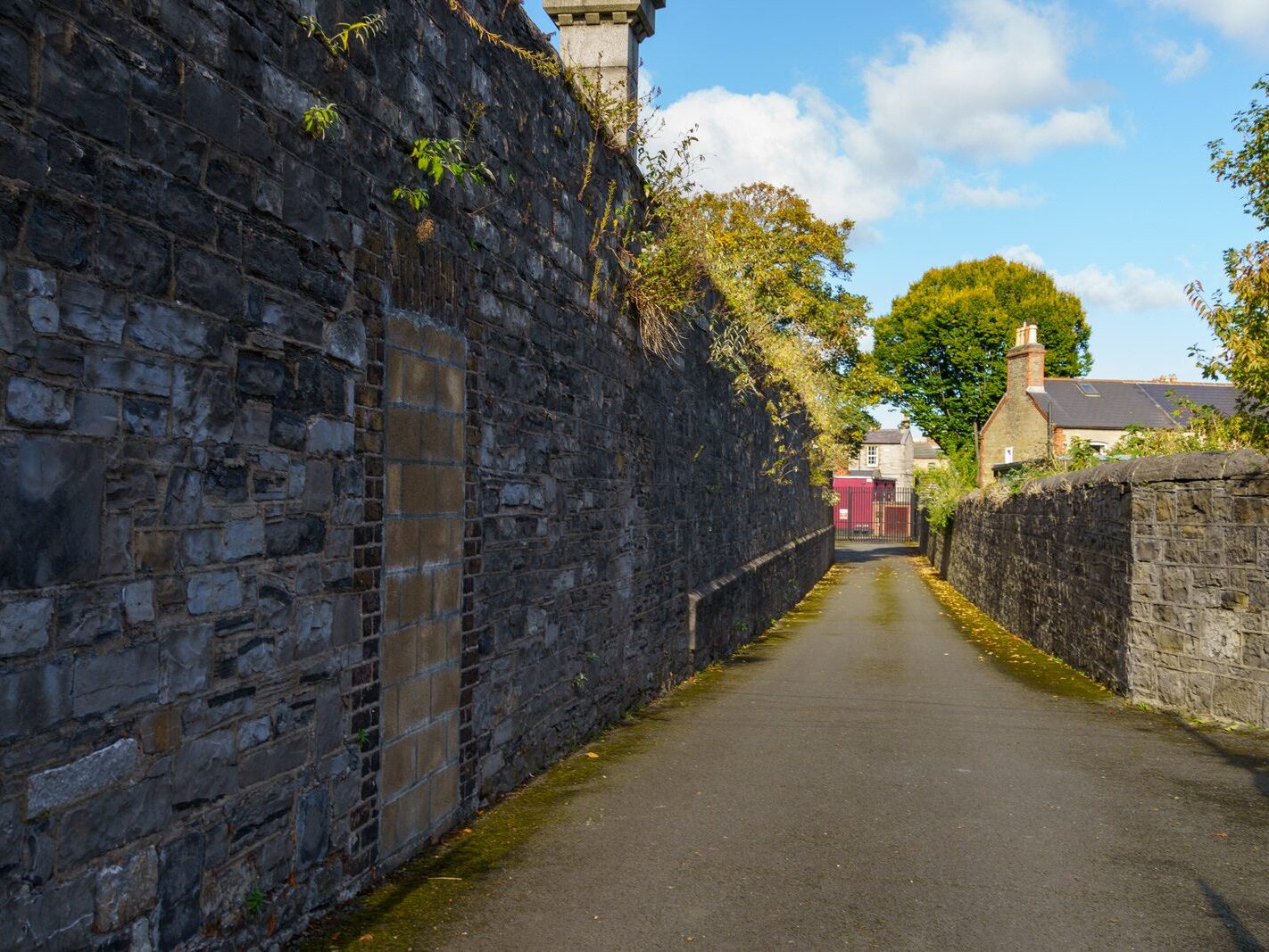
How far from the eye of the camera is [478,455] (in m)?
5.81

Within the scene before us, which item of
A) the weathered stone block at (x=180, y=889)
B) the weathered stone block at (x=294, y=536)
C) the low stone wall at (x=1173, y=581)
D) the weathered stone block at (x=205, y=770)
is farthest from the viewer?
the low stone wall at (x=1173, y=581)

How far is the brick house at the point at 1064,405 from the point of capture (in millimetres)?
40469

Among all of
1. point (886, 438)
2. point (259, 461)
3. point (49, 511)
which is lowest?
point (49, 511)

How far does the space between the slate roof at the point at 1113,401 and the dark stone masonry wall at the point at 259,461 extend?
124 ft

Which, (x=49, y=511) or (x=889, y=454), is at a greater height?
(x=889, y=454)

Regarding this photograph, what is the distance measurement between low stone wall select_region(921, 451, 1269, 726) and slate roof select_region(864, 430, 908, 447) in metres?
63.6

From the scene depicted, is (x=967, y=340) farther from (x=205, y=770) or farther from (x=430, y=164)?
(x=205, y=770)

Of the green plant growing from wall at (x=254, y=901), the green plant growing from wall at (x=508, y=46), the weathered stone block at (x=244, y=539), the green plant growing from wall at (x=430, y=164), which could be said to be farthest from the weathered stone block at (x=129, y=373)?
the green plant growing from wall at (x=508, y=46)

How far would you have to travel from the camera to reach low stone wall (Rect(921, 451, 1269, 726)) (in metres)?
8.66

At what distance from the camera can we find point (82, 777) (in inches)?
115

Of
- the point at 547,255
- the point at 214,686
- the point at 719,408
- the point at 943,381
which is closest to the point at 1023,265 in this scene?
the point at 943,381

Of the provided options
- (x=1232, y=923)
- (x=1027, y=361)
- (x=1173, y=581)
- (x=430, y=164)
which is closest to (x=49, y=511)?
(x=430, y=164)

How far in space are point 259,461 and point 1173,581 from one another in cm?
845

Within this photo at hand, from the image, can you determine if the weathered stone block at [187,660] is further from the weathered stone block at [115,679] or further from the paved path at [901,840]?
the paved path at [901,840]
